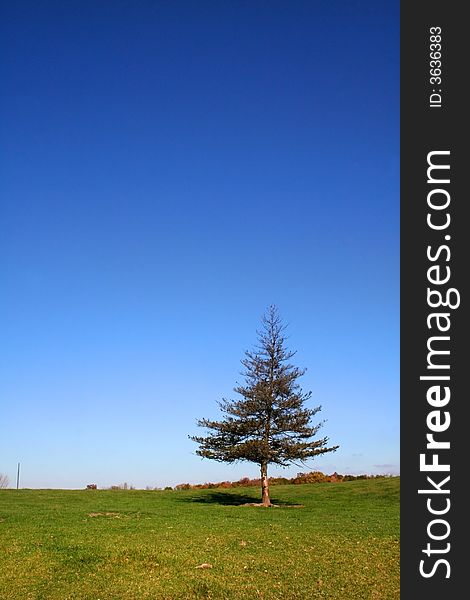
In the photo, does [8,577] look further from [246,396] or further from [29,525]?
[246,396]

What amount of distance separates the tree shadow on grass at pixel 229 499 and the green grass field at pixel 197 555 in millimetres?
10013

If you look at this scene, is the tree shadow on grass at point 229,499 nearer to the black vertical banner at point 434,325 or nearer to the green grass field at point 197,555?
the green grass field at point 197,555

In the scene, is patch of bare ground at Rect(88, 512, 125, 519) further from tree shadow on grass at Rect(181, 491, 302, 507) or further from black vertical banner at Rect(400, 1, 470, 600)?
black vertical banner at Rect(400, 1, 470, 600)

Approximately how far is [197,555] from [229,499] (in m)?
29.3

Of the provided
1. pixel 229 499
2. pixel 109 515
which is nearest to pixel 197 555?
pixel 109 515

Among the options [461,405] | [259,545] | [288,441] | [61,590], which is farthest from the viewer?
[288,441]

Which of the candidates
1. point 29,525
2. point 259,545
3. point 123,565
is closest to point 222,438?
point 29,525

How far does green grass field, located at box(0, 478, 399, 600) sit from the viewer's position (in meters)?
17.4

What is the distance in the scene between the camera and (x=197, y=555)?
830 inches

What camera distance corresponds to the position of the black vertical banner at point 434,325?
10.4 meters

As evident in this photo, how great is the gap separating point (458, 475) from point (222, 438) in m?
33.9

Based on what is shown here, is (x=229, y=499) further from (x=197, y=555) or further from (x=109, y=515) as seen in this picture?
(x=197, y=555)

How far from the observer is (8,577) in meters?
19.1

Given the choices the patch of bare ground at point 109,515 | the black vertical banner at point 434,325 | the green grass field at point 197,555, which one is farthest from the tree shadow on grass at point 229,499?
the black vertical banner at point 434,325
